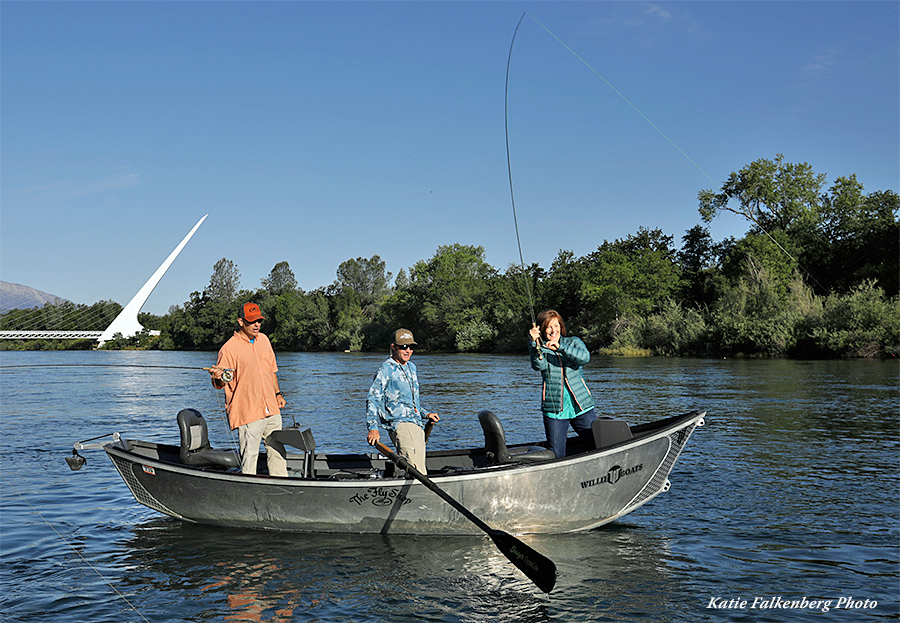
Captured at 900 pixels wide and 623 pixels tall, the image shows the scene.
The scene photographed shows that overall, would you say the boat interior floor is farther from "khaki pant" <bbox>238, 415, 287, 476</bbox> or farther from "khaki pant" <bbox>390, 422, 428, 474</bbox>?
"khaki pant" <bbox>390, 422, 428, 474</bbox>

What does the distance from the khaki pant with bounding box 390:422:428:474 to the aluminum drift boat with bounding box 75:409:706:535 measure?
0.21m

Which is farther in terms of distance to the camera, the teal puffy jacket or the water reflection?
the teal puffy jacket

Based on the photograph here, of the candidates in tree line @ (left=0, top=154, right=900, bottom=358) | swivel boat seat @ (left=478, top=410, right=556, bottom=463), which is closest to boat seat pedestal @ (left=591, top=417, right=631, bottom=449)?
swivel boat seat @ (left=478, top=410, right=556, bottom=463)

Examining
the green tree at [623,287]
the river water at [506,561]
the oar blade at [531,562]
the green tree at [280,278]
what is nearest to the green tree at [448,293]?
the green tree at [623,287]

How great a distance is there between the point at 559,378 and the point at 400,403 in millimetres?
1626

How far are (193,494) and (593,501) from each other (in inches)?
170

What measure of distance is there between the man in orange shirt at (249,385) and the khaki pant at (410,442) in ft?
4.87

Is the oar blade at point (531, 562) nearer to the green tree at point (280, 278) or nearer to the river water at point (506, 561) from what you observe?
the river water at point (506, 561)

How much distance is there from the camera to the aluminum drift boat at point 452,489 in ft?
22.5

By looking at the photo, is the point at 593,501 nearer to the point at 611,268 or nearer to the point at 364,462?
the point at 364,462

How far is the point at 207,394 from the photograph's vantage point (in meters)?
25.5

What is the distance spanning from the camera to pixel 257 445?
24.2 feet
